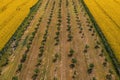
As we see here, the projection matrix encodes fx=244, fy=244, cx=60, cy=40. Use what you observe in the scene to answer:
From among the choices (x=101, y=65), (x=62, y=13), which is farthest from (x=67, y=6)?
(x=101, y=65)

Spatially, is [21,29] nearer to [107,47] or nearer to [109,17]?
[109,17]

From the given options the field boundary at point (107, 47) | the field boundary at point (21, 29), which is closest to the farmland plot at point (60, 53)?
the field boundary at point (107, 47)

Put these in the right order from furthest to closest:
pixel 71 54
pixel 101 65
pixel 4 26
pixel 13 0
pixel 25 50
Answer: pixel 13 0
pixel 4 26
pixel 25 50
pixel 71 54
pixel 101 65

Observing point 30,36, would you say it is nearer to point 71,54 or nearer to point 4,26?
point 4,26

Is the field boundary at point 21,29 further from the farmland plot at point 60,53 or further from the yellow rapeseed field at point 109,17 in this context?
the yellow rapeseed field at point 109,17

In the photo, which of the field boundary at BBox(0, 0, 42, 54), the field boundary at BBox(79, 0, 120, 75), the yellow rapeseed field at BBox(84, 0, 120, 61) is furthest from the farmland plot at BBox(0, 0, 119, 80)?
the yellow rapeseed field at BBox(84, 0, 120, 61)

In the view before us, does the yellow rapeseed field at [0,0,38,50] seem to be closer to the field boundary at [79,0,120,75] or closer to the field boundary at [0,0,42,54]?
the field boundary at [0,0,42,54]
